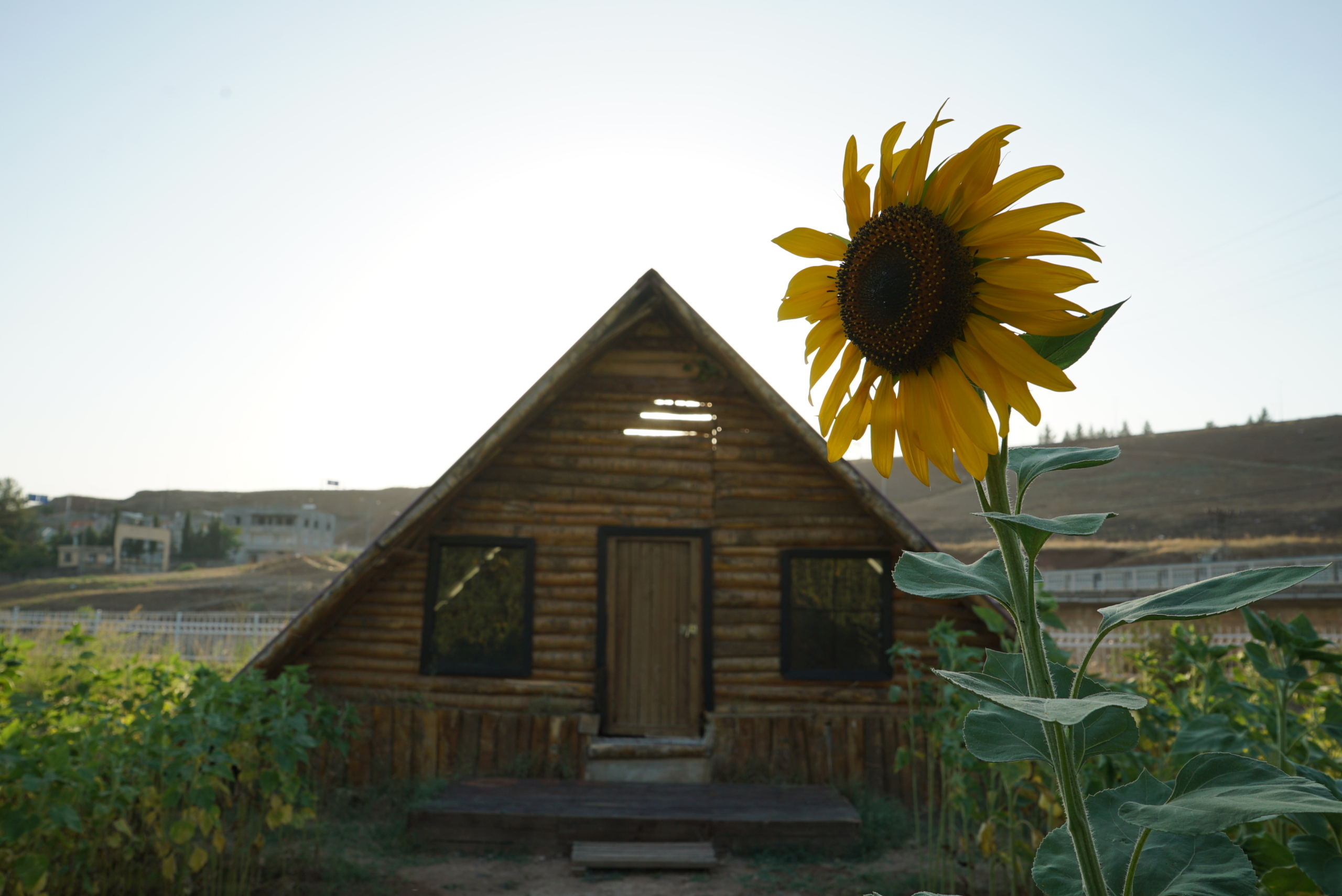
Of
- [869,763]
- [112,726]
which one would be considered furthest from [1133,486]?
[112,726]

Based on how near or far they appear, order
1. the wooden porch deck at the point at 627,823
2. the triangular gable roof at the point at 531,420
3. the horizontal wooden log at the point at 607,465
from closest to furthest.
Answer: the wooden porch deck at the point at 627,823
the triangular gable roof at the point at 531,420
the horizontal wooden log at the point at 607,465

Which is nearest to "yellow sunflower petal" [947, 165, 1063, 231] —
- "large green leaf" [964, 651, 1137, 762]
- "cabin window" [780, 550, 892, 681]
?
"large green leaf" [964, 651, 1137, 762]

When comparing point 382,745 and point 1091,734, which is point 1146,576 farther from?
point 1091,734

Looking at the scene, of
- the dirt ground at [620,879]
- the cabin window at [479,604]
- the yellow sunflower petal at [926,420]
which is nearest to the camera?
the yellow sunflower petal at [926,420]

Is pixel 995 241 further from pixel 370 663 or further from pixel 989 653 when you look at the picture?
pixel 370 663

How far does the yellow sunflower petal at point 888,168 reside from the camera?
39.7 inches

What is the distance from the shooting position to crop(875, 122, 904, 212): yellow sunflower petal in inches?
39.7

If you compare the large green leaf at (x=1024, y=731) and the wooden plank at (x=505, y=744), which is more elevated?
the large green leaf at (x=1024, y=731)

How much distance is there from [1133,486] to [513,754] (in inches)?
3671

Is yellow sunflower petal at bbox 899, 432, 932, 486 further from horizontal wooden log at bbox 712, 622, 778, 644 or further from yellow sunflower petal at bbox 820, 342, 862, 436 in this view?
horizontal wooden log at bbox 712, 622, 778, 644

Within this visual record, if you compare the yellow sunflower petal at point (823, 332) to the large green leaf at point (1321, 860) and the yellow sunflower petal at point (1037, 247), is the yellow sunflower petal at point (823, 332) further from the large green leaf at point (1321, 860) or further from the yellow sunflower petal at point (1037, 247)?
the large green leaf at point (1321, 860)

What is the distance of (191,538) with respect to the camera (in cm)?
8138

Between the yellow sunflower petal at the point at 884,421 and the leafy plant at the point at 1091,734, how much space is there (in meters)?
0.13

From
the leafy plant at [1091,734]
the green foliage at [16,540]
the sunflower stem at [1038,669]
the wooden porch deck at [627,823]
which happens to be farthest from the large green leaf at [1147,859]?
the green foliage at [16,540]
